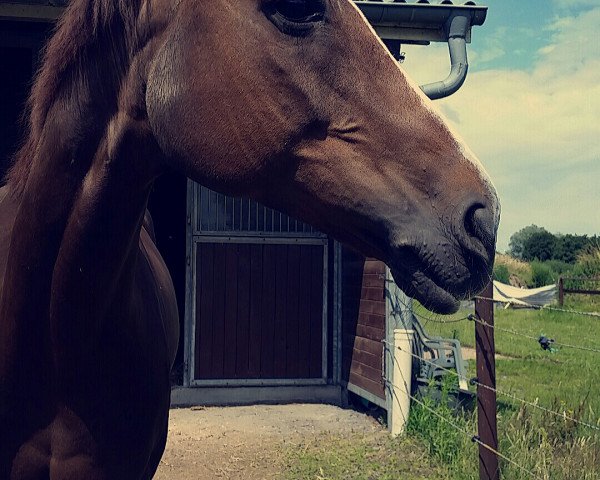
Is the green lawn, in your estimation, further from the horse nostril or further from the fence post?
the horse nostril

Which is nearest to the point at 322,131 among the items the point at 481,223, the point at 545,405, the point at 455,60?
the point at 481,223

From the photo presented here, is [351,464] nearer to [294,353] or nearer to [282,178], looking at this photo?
[294,353]

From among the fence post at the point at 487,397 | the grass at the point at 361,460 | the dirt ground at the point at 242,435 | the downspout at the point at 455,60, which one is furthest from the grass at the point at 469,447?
the downspout at the point at 455,60

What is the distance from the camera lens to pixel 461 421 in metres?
3.92

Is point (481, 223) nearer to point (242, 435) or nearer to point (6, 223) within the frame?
point (6, 223)

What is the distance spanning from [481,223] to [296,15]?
583mm

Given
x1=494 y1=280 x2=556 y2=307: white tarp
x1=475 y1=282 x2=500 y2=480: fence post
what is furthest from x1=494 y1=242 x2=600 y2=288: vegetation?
x1=475 y1=282 x2=500 y2=480: fence post

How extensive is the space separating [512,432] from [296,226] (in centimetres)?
295

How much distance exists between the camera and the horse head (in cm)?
122

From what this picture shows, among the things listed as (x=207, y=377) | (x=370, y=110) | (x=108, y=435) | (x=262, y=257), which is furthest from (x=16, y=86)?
(x=370, y=110)

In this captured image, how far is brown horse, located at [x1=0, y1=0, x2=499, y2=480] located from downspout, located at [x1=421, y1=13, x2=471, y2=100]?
9.90 ft

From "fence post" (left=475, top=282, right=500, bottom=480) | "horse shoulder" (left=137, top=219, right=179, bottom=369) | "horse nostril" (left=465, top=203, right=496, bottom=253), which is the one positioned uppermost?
"horse nostril" (left=465, top=203, right=496, bottom=253)

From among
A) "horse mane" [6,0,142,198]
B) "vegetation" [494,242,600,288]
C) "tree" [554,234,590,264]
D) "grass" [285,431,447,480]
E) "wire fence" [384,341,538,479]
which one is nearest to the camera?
"horse mane" [6,0,142,198]

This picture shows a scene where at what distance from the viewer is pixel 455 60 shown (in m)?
4.26
